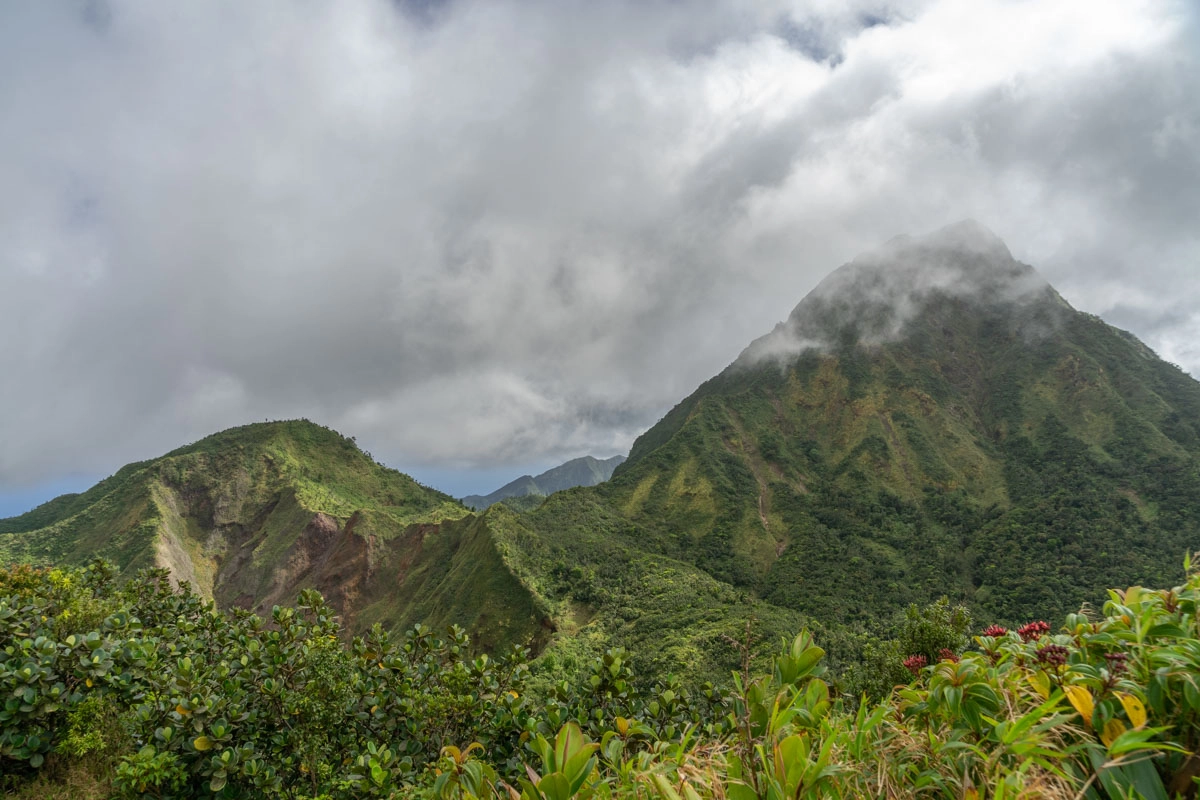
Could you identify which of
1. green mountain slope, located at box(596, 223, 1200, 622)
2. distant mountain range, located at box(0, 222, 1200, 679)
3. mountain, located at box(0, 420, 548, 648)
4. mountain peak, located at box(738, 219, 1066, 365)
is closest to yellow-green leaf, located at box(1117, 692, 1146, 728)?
distant mountain range, located at box(0, 222, 1200, 679)

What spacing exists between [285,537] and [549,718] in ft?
270

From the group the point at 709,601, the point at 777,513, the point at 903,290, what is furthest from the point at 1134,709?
the point at 903,290

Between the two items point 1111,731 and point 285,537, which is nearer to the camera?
point 1111,731

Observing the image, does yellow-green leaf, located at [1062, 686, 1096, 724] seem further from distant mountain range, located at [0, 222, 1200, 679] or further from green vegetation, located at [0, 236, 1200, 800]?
distant mountain range, located at [0, 222, 1200, 679]

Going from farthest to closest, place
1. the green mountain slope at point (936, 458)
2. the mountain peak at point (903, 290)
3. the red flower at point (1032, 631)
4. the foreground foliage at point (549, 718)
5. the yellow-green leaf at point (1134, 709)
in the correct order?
the mountain peak at point (903, 290) < the green mountain slope at point (936, 458) < the red flower at point (1032, 631) < the foreground foliage at point (549, 718) < the yellow-green leaf at point (1134, 709)

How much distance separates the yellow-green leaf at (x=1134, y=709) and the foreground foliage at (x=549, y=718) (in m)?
0.01

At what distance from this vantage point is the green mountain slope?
68.4 m

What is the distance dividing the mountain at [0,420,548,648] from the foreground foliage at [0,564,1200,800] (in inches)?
1605

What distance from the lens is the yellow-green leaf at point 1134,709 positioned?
196cm

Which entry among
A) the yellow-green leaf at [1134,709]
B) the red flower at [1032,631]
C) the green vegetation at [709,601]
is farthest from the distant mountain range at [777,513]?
the yellow-green leaf at [1134,709]

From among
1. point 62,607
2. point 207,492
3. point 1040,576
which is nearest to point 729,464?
point 1040,576

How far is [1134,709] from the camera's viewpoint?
2.00 m

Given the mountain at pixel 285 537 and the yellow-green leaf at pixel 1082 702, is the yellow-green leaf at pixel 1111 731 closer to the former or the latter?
the yellow-green leaf at pixel 1082 702

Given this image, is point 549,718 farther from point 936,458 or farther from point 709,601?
point 936,458
